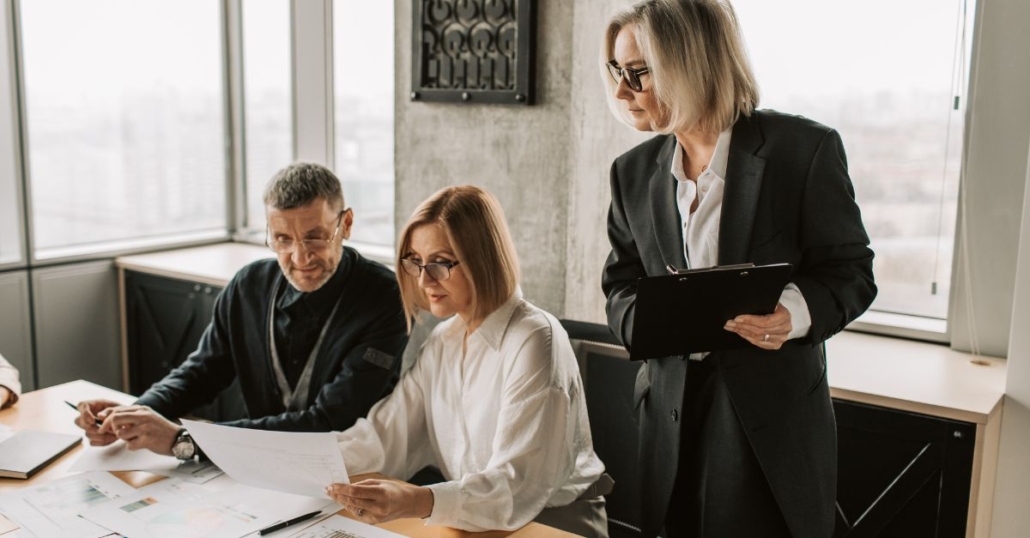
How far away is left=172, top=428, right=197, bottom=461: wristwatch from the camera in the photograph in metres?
1.83

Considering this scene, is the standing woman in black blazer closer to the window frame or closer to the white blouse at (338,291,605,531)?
the white blouse at (338,291,605,531)

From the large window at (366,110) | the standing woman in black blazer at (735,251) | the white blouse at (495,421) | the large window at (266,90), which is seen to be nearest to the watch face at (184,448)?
the white blouse at (495,421)

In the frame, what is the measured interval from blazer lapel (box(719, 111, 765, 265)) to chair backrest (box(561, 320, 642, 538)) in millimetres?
947

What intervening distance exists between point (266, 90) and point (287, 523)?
321 centimetres

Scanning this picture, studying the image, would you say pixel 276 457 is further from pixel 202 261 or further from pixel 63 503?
pixel 202 261

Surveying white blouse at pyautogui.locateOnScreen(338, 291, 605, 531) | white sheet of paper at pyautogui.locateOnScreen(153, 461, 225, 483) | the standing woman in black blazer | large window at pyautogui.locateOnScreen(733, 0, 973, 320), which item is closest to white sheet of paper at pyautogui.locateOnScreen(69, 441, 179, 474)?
white sheet of paper at pyautogui.locateOnScreen(153, 461, 225, 483)

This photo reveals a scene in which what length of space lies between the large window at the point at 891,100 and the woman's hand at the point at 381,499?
5.91 ft

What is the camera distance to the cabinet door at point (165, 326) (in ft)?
12.2

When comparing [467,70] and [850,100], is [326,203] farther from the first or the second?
[850,100]

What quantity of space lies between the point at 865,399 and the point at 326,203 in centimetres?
143

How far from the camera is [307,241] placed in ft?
7.04

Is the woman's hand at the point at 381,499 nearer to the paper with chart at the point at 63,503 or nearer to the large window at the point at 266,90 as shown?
the paper with chart at the point at 63,503

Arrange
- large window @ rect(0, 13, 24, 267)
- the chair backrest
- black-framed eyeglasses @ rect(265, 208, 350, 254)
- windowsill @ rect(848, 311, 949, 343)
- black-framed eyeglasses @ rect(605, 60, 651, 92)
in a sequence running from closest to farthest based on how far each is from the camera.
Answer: black-framed eyeglasses @ rect(605, 60, 651, 92), black-framed eyeglasses @ rect(265, 208, 350, 254), the chair backrest, windowsill @ rect(848, 311, 949, 343), large window @ rect(0, 13, 24, 267)

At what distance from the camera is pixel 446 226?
182 centimetres
